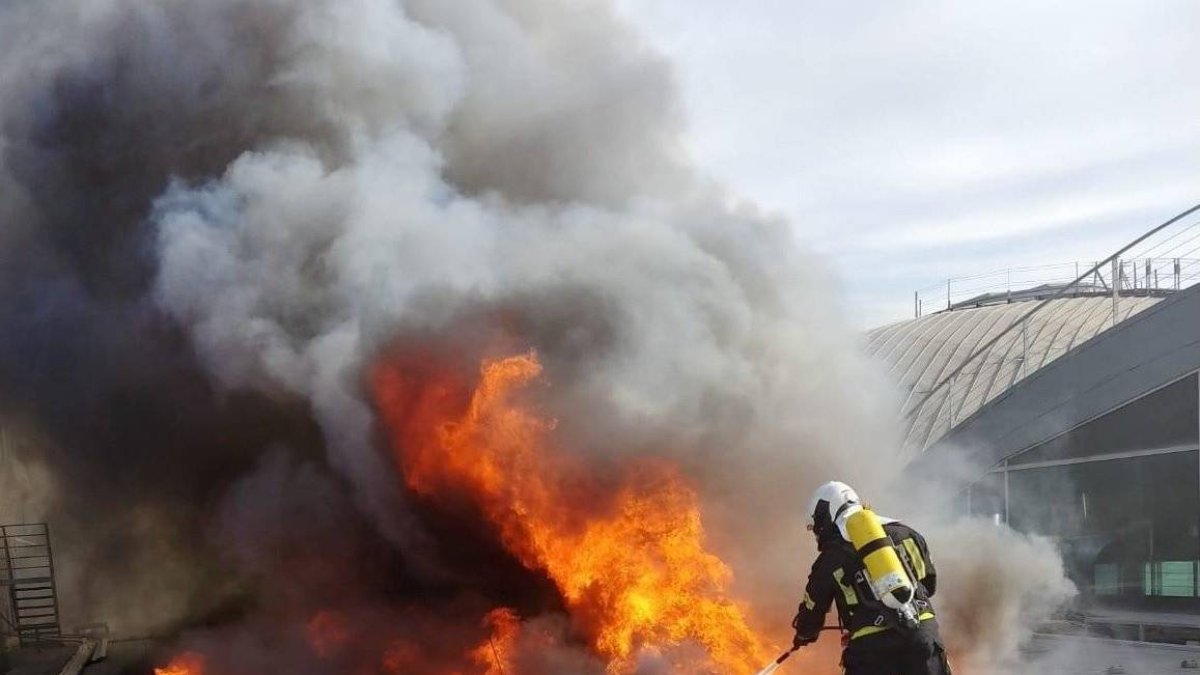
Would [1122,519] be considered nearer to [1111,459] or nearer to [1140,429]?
[1111,459]


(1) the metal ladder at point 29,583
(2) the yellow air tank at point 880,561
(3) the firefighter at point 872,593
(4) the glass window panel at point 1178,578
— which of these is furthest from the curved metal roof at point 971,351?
(1) the metal ladder at point 29,583

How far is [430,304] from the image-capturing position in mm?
10102

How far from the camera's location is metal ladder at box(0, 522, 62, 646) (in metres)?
14.5

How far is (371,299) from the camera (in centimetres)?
1034

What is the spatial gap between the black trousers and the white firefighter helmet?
684 mm

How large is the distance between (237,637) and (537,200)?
5.75 m

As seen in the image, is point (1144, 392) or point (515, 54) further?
point (1144, 392)

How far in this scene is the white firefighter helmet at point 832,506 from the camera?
23.0 ft

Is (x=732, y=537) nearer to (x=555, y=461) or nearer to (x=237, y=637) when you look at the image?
(x=555, y=461)

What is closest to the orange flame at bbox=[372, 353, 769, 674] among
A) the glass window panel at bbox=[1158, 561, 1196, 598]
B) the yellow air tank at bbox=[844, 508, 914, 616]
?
the yellow air tank at bbox=[844, 508, 914, 616]

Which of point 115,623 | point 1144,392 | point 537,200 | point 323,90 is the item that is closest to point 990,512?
point 1144,392

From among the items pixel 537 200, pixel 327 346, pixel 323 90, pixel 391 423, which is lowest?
pixel 391 423

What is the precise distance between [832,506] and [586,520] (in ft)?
9.70

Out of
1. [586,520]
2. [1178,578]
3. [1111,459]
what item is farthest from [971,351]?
[586,520]
